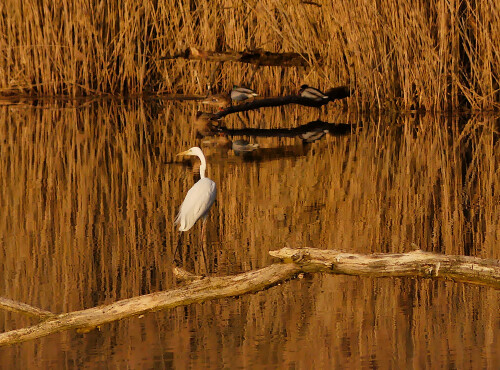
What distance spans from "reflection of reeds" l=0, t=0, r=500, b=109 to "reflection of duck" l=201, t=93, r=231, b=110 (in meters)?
1.01

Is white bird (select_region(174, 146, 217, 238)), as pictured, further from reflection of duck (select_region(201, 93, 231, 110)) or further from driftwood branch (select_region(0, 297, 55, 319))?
reflection of duck (select_region(201, 93, 231, 110))

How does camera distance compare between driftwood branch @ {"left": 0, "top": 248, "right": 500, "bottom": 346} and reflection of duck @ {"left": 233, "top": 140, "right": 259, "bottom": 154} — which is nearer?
driftwood branch @ {"left": 0, "top": 248, "right": 500, "bottom": 346}

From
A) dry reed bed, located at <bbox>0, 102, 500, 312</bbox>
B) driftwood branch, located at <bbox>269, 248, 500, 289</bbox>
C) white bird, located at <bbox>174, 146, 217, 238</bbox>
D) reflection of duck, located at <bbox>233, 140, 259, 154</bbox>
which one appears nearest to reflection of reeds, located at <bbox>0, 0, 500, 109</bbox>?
dry reed bed, located at <bbox>0, 102, 500, 312</bbox>

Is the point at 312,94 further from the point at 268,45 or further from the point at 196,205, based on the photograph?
the point at 196,205

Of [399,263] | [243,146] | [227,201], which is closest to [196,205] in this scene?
[227,201]

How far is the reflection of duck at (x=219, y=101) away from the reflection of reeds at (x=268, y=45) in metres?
1.01

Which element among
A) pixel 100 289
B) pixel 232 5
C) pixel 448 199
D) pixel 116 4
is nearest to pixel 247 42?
pixel 232 5

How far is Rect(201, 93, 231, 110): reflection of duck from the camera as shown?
12.3 m

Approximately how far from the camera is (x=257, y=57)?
12.2m

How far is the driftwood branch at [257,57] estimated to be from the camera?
480 inches

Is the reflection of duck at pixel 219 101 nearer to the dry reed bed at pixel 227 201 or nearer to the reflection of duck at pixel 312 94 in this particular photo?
the reflection of duck at pixel 312 94

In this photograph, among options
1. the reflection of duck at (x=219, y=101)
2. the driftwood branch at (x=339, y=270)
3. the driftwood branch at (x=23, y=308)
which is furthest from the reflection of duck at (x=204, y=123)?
the driftwood branch at (x=23, y=308)

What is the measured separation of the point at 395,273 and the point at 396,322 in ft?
1.85

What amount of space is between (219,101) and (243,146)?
100 inches
